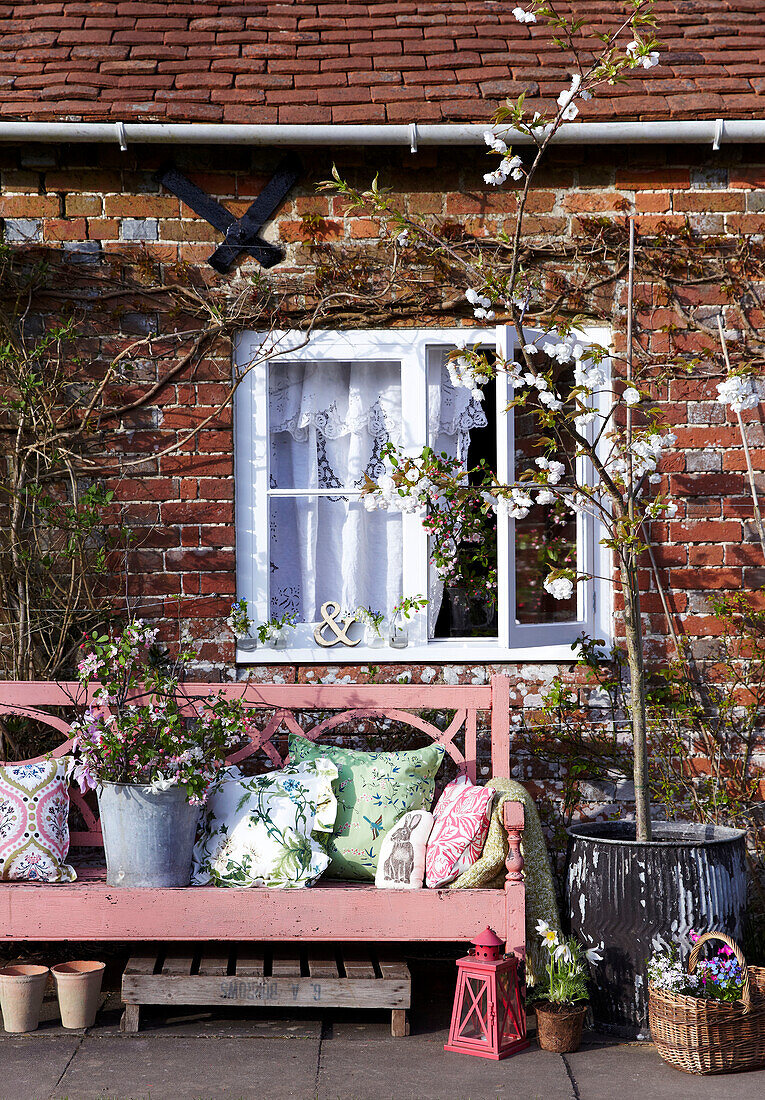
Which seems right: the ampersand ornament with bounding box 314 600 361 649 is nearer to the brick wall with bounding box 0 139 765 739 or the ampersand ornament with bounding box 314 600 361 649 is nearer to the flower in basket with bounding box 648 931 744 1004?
the brick wall with bounding box 0 139 765 739

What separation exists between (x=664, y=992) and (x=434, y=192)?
3250 mm

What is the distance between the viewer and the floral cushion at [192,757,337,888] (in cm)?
384

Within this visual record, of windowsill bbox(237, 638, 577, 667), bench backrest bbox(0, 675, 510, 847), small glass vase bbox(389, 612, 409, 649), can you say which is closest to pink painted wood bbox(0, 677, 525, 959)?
bench backrest bbox(0, 675, 510, 847)

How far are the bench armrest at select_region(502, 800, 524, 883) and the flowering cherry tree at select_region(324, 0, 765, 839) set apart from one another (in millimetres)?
504

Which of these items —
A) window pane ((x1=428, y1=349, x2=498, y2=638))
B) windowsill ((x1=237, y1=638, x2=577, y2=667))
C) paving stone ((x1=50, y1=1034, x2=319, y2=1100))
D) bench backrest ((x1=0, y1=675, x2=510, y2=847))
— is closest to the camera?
paving stone ((x1=50, y1=1034, x2=319, y2=1100))

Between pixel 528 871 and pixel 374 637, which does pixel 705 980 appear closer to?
pixel 528 871

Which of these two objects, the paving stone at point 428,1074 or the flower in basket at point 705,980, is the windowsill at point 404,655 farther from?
the paving stone at point 428,1074

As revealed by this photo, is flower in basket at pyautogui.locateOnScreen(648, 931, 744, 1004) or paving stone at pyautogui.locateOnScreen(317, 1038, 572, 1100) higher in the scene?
flower in basket at pyautogui.locateOnScreen(648, 931, 744, 1004)

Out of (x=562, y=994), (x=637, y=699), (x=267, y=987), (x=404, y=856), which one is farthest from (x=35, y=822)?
(x=637, y=699)

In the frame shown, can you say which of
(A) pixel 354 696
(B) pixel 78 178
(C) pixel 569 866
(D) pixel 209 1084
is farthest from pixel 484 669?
(B) pixel 78 178

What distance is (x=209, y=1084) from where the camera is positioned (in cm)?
335

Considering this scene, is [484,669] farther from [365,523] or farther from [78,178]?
[78,178]

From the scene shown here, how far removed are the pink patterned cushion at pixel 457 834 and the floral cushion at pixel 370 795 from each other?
16cm

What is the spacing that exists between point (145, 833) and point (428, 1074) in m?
1.22
